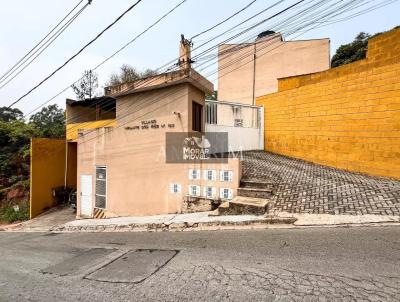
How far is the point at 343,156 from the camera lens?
9742 mm

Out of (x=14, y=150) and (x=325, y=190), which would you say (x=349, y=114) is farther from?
(x=14, y=150)

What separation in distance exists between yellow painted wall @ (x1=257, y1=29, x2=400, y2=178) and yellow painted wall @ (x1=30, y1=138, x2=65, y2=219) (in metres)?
12.5

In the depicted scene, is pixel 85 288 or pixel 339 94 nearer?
pixel 85 288

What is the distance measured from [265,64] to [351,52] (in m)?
11.3

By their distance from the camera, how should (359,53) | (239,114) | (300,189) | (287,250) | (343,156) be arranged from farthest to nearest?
(359,53), (239,114), (343,156), (300,189), (287,250)

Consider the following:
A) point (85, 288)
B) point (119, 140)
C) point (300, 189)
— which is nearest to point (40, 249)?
point (85, 288)

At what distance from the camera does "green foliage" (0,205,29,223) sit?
13.9m

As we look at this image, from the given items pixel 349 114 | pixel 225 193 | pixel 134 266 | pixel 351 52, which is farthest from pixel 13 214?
pixel 351 52

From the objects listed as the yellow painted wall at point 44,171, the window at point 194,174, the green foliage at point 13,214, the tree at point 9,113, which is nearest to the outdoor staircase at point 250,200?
the window at point 194,174

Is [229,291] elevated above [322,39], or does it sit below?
below

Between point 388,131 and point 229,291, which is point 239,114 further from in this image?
point 229,291

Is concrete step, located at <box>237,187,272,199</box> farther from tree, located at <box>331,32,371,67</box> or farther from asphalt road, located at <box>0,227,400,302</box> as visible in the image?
tree, located at <box>331,32,371,67</box>

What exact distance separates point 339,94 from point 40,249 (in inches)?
434

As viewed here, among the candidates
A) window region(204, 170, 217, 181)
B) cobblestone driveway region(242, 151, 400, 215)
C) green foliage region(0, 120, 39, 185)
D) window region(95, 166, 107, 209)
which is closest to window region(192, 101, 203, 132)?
window region(204, 170, 217, 181)
